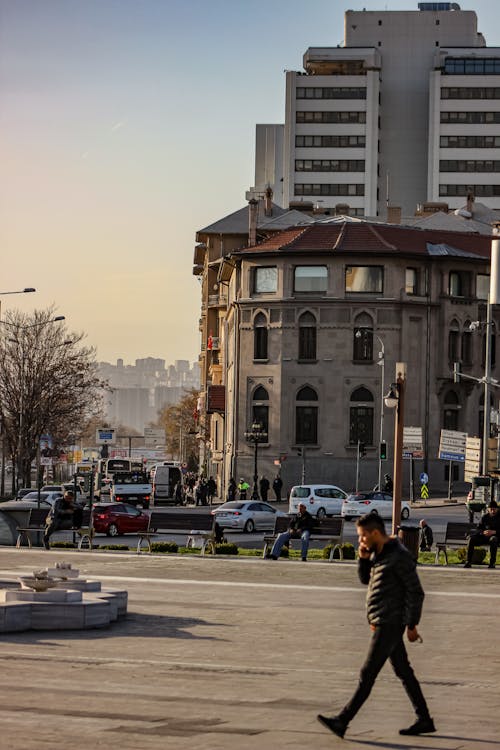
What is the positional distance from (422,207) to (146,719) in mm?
112224

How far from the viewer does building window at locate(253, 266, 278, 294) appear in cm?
8825

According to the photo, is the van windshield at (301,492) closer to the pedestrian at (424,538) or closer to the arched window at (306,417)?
the arched window at (306,417)

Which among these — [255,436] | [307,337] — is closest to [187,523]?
[255,436]

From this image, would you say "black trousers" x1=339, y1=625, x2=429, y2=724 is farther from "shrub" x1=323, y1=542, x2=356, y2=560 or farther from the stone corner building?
the stone corner building

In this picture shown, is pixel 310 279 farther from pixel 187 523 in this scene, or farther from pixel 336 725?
pixel 336 725

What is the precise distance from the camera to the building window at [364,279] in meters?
86.6

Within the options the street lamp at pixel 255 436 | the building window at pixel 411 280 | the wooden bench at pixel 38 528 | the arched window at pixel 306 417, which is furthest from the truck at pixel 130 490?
the wooden bench at pixel 38 528

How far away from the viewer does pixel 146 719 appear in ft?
40.7

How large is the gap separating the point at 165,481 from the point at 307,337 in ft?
56.3

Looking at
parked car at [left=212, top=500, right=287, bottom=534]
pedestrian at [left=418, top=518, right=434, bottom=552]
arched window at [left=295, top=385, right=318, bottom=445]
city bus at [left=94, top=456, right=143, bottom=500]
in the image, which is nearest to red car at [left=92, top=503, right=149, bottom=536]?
parked car at [left=212, top=500, right=287, bottom=534]

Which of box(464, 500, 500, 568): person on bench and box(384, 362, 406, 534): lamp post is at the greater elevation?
box(384, 362, 406, 534): lamp post

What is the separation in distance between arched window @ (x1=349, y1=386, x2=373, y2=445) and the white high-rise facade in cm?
5279

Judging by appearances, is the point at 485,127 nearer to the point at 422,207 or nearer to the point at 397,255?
the point at 422,207

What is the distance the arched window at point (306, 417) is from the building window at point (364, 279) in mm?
6450
